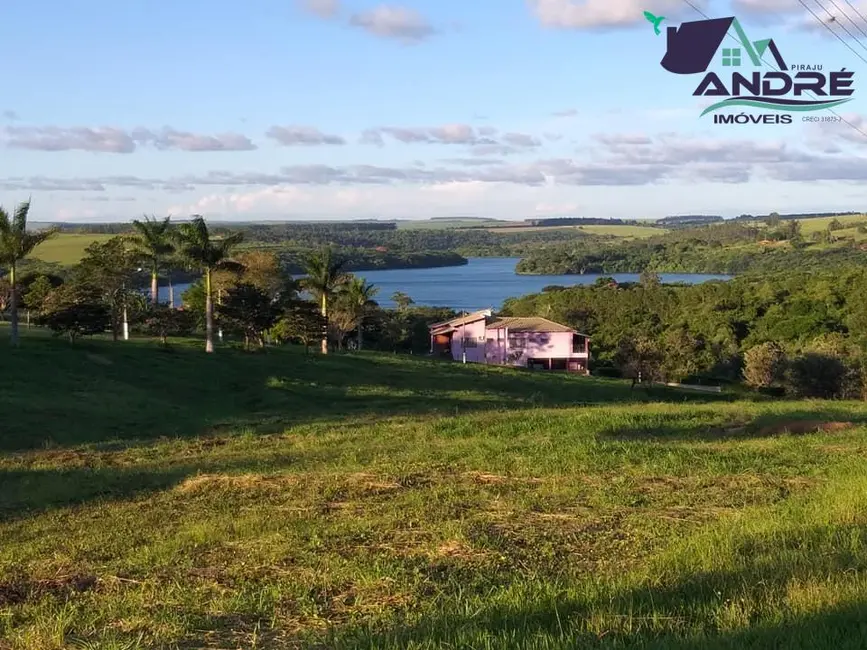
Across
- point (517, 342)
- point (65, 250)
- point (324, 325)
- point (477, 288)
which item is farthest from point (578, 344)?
point (477, 288)

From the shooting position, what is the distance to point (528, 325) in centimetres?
7694

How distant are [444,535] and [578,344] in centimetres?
6818

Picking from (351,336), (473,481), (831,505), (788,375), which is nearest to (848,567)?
(831,505)

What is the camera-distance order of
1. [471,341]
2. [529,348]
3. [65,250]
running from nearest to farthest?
[529,348], [471,341], [65,250]

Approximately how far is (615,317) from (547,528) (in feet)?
271

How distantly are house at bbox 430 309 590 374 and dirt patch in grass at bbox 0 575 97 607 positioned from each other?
66328 mm

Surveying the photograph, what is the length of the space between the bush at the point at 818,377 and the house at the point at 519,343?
22554 millimetres

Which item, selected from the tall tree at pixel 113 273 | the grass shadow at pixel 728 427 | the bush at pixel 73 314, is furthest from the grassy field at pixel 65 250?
the grass shadow at pixel 728 427

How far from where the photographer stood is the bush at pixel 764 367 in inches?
2156

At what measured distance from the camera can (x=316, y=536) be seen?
8617 millimetres

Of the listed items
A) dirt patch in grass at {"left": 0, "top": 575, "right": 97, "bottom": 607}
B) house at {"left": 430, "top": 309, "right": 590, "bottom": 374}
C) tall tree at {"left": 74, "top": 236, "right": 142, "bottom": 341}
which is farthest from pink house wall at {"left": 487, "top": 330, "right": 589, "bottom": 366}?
dirt patch in grass at {"left": 0, "top": 575, "right": 97, "bottom": 607}

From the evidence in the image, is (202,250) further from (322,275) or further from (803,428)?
(803,428)

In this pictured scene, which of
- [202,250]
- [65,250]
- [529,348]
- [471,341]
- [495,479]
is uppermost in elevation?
[65,250]

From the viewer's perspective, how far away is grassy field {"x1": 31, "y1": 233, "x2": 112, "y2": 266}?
378 feet
